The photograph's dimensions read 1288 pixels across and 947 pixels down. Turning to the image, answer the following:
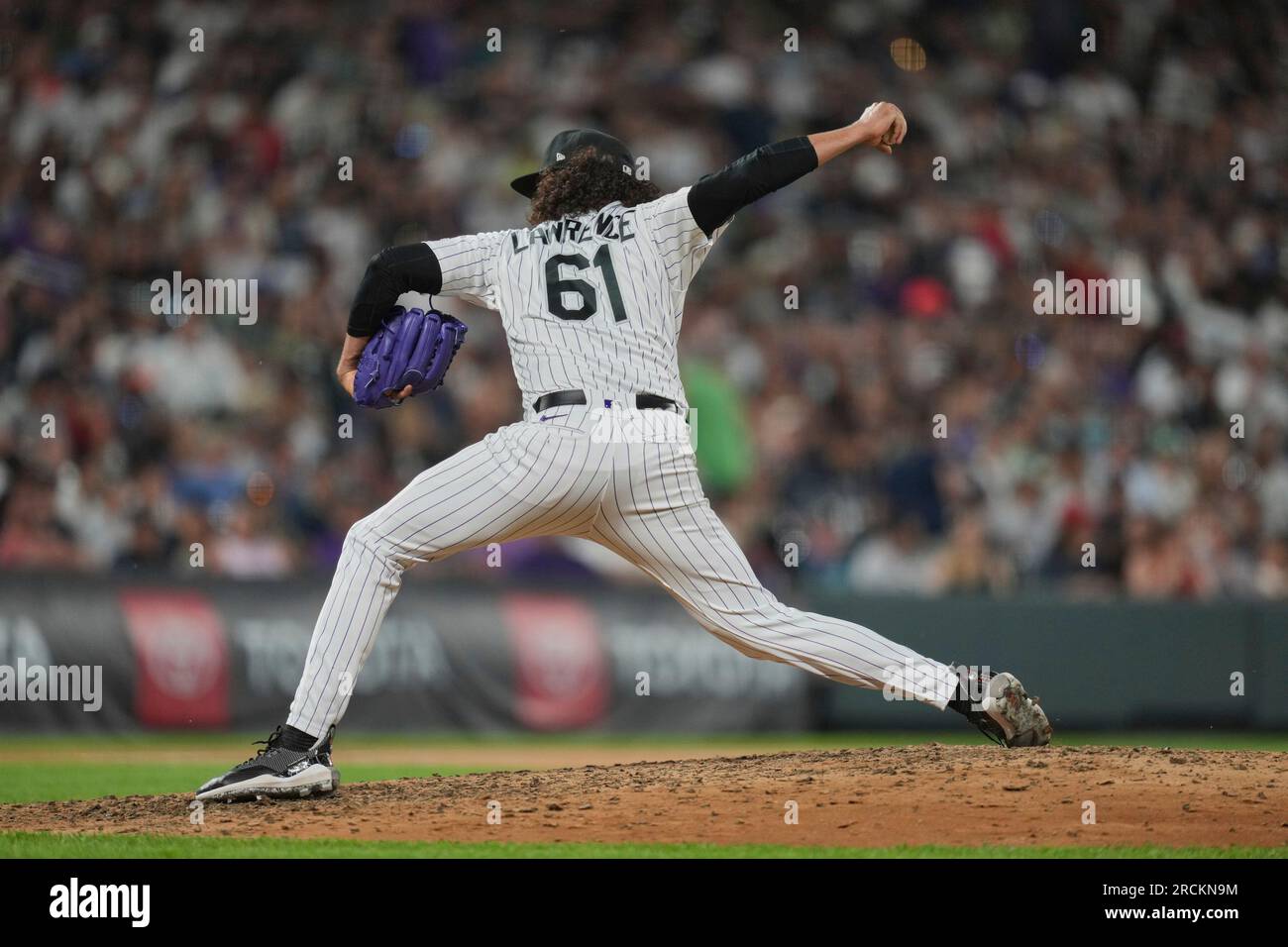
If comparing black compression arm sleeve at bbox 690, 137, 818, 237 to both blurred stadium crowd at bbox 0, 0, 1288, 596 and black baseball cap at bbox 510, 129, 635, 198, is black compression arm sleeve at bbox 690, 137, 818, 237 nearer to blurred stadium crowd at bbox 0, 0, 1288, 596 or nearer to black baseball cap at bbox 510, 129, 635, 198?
black baseball cap at bbox 510, 129, 635, 198

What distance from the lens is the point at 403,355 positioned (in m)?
4.93

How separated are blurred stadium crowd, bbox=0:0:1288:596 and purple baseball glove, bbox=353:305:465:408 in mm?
4975

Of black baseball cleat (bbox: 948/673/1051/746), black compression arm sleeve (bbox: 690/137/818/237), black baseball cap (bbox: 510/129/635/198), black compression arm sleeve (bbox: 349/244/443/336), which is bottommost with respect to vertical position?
black baseball cleat (bbox: 948/673/1051/746)

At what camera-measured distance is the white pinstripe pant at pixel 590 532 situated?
460 centimetres

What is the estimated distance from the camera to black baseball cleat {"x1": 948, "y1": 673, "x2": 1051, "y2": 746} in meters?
4.88

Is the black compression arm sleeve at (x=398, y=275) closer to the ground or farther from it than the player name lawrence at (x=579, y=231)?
closer to the ground

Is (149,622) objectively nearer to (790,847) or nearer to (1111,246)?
(790,847)

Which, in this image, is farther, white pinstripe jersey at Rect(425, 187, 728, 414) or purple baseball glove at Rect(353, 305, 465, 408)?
purple baseball glove at Rect(353, 305, 465, 408)

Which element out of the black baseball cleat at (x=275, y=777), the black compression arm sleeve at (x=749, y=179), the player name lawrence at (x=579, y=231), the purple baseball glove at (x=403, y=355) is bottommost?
the black baseball cleat at (x=275, y=777)

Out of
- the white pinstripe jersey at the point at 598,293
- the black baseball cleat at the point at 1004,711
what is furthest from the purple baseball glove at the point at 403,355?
the black baseball cleat at the point at 1004,711

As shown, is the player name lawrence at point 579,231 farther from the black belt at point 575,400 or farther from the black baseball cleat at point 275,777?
the black baseball cleat at point 275,777

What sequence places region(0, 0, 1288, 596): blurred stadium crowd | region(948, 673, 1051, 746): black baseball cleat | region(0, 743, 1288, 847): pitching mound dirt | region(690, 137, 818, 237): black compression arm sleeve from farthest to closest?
1. region(0, 0, 1288, 596): blurred stadium crowd
2. region(948, 673, 1051, 746): black baseball cleat
3. region(690, 137, 818, 237): black compression arm sleeve
4. region(0, 743, 1288, 847): pitching mound dirt

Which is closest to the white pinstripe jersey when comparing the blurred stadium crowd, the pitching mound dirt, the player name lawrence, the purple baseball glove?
the player name lawrence

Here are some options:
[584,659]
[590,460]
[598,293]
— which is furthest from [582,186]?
[584,659]
